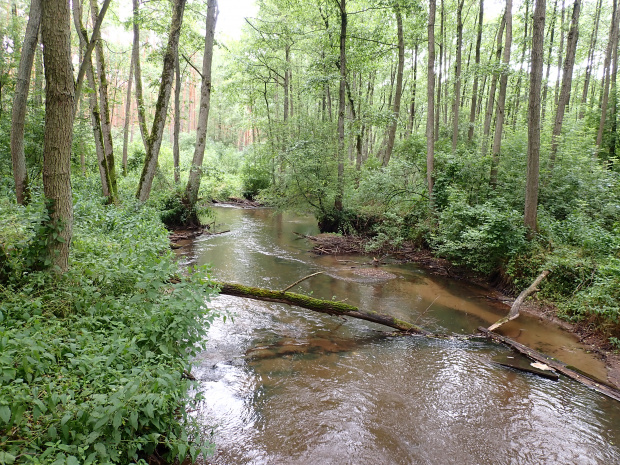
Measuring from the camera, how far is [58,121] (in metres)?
4.12

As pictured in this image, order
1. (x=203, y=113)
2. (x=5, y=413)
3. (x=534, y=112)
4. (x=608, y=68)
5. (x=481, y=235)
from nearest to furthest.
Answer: (x=5, y=413), (x=534, y=112), (x=481, y=235), (x=203, y=113), (x=608, y=68)

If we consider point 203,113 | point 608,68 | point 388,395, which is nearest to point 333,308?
point 388,395

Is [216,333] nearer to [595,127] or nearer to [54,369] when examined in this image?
[54,369]

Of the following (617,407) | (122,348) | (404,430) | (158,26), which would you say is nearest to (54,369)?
(122,348)

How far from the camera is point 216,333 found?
21.3ft

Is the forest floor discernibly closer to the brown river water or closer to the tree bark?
the brown river water

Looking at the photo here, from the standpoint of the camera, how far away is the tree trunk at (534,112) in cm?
878

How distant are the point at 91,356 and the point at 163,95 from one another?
28.9 feet

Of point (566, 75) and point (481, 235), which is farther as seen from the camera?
point (566, 75)

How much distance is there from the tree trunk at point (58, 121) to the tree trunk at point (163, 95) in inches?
236

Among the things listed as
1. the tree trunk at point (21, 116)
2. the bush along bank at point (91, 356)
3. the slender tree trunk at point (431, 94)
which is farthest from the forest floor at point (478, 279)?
the tree trunk at point (21, 116)

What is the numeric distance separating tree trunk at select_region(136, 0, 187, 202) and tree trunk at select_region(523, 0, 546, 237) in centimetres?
922

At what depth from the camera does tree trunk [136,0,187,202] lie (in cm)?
950

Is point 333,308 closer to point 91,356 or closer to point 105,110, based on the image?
point 91,356
